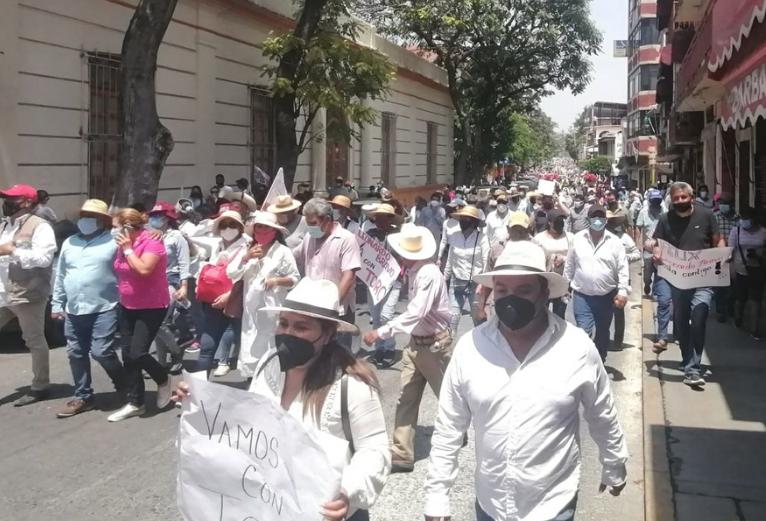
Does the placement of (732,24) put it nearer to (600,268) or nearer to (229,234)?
(600,268)

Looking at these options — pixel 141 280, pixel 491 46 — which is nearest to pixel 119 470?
pixel 141 280

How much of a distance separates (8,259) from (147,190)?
5.00m

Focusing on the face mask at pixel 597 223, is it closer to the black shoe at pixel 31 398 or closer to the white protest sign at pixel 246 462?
the black shoe at pixel 31 398

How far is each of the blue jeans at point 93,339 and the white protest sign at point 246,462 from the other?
4093mm

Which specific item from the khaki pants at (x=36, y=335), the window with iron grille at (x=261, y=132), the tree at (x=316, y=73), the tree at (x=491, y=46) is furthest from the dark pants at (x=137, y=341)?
the tree at (x=491, y=46)

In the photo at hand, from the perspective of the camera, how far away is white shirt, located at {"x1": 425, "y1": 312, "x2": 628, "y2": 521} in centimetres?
302

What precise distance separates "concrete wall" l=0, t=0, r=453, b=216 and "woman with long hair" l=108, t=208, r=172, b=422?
6901mm

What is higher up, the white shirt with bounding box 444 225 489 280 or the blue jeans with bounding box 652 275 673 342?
the white shirt with bounding box 444 225 489 280

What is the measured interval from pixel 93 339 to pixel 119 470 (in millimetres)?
1425

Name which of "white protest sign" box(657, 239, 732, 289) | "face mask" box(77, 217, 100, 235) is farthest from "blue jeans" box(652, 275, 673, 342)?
"face mask" box(77, 217, 100, 235)

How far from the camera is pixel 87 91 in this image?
14.2 metres

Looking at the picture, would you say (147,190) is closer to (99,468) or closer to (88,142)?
(88,142)

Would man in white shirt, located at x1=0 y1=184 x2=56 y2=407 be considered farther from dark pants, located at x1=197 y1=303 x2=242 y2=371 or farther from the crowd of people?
dark pants, located at x1=197 y1=303 x2=242 y2=371

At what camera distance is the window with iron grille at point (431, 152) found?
36.1 metres
